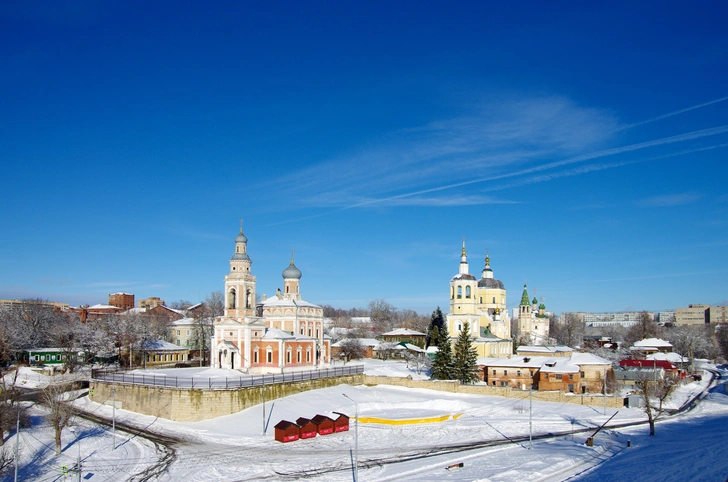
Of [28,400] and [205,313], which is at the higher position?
[205,313]

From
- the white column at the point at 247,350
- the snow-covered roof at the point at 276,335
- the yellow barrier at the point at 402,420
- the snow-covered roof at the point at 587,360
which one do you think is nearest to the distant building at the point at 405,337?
the snow-covered roof at the point at 587,360

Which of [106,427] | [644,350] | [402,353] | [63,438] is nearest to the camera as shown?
[63,438]

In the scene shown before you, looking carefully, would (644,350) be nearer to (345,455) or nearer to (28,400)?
(345,455)

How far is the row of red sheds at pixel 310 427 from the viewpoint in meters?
38.4

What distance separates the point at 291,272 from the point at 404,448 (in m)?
35.2

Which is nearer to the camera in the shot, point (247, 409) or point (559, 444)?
point (559, 444)

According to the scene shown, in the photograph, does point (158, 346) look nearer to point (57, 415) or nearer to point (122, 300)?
point (57, 415)

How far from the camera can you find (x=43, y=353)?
2746 inches

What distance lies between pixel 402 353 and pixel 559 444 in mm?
52037

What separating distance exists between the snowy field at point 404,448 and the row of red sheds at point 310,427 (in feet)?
2.34

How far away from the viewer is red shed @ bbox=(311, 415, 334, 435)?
4038 cm

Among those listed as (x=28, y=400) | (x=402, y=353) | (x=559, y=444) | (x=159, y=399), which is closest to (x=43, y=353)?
(x=28, y=400)

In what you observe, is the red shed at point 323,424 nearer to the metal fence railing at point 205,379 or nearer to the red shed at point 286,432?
the red shed at point 286,432

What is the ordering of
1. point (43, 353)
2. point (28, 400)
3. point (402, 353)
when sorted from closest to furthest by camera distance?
point (28, 400), point (43, 353), point (402, 353)
